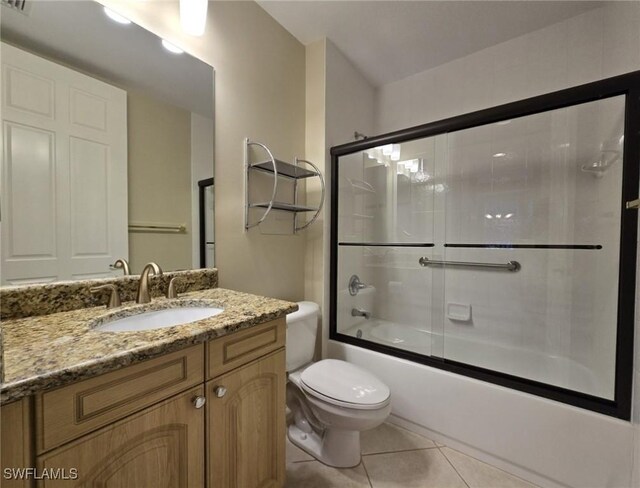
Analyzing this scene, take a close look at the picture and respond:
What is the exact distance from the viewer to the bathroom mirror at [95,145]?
33.0 inches

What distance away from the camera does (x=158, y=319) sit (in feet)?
3.33

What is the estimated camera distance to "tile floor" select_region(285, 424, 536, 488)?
48.5 inches

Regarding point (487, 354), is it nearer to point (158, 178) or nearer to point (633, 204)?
point (633, 204)

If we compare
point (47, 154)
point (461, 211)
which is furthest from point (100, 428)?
point (461, 211)

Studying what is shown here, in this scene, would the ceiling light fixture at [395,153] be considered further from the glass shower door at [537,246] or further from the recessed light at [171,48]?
the recessed light at [171,48]

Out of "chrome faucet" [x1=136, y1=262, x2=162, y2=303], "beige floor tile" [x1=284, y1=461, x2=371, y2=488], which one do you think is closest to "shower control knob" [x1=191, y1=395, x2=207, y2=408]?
"chrome faucet" [x1=136, y1=262, x2=162, y2=303]

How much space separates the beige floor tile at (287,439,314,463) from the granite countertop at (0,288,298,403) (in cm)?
92

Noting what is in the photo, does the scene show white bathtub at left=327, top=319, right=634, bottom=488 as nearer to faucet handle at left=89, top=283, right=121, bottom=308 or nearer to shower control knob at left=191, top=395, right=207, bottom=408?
shower control knob at left=191, top=395, right=207, bottom=408

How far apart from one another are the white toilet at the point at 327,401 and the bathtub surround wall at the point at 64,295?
0.66m

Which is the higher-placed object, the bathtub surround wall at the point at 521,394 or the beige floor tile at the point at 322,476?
the bathtub surround wall at the point at 521,394

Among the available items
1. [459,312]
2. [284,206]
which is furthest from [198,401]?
[459,312]

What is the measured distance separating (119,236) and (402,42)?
2.11 metres

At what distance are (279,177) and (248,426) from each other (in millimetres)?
1354

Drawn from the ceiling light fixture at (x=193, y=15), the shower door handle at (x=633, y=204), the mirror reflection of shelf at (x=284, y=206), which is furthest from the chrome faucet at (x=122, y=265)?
the shower door handle at (x=633, y=204)
